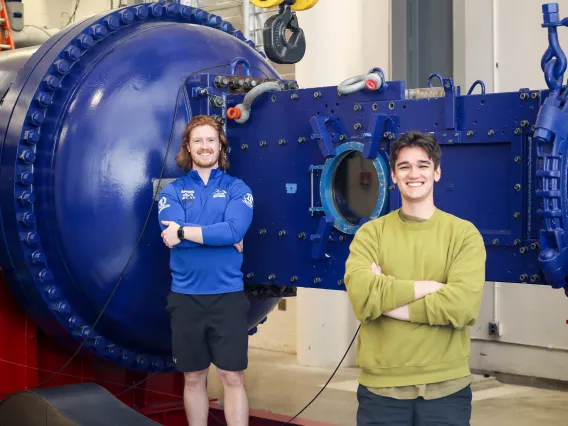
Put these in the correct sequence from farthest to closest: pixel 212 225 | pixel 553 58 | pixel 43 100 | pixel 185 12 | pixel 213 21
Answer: pixel 213 21 < pixel 185 12 < pixel 43 100 < pixel 212 225 < pixel 553 58

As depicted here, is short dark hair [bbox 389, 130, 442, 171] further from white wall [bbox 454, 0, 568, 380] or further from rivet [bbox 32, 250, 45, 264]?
white wall [bbox 454, 0, 568, 380]

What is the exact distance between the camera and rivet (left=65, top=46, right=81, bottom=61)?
12.7ft

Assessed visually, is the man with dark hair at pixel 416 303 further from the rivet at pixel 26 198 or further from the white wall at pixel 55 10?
the white wall at pixel 55 10

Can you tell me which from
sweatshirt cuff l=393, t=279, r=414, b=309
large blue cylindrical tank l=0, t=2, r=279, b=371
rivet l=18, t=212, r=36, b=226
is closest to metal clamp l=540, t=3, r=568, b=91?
sweatshirt cuff l=393, t=279, r=414, b=309

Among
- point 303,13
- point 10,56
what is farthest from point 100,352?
point 303,13

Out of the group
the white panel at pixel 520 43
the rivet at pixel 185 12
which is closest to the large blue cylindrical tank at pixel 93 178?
the rivet at pixel 185 12

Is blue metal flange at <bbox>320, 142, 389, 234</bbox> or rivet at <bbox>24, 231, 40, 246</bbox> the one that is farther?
rivet at <bbox>24, 231, 40, 246</bbox>

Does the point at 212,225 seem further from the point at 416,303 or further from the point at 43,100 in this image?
the point at 416,303

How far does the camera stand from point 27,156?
3.76m

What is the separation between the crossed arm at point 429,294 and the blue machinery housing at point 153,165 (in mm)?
708

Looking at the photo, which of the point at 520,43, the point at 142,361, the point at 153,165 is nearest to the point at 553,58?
the point at 153,165

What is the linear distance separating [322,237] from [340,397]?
2.54m

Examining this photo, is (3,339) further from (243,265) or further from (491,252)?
(491,252)

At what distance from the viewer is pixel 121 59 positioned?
3.94 metres
